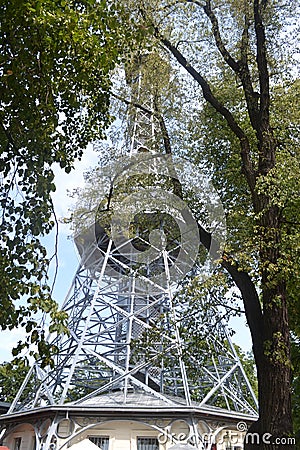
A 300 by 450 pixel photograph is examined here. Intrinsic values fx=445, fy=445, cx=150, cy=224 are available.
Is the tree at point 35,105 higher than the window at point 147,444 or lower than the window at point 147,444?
higher

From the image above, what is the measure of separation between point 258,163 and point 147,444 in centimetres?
1089

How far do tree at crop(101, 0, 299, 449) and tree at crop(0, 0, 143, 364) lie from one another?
3.78 feet

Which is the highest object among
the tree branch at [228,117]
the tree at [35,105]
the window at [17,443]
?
the tree branch at [228,117]

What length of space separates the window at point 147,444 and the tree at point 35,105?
1200cm

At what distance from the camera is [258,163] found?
7.91m

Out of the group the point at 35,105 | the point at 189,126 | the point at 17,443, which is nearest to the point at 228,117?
the point at 189,126

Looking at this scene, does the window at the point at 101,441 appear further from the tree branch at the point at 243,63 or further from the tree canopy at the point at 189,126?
the tree branch at the point at 243,63

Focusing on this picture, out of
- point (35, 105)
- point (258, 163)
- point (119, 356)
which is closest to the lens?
point (35, 105)

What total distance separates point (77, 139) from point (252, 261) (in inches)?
130

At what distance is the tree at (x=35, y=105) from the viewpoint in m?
4.21

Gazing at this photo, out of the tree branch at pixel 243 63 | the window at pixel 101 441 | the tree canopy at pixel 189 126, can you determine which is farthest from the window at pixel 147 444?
the tree branch at pixel 243 63

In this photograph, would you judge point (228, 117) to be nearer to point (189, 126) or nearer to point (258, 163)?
point (258, 163)

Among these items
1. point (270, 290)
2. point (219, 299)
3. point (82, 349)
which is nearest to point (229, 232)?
point (219, 299)

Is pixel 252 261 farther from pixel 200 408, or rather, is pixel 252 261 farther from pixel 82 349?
pixel 82 349
